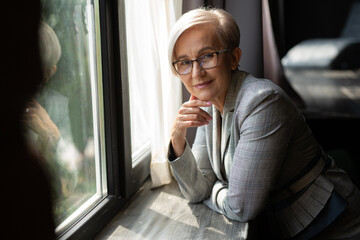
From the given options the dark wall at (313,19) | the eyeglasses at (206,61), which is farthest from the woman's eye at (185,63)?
the dark wall at (313,19)

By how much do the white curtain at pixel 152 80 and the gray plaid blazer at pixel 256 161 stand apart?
23cm

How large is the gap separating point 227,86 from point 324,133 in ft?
5.46

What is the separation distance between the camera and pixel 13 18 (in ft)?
1.23

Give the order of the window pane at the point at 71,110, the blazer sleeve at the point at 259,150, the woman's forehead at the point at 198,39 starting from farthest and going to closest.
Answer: the woman's forehead at the point at 198,39, the blazer sleeve at the point at 259,150, the window pane at the point at 71,110

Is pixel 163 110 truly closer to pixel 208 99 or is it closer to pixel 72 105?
pixel 208 99

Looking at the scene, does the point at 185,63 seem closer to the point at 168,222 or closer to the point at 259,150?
the point at 259,150

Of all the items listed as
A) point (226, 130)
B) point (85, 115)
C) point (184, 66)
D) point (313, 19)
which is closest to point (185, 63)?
point (184, 66)

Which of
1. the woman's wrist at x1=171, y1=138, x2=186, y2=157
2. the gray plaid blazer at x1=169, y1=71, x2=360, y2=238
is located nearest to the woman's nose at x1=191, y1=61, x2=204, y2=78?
the gray plaid blazer at x1=169, y1=71, x2=360, y2=238

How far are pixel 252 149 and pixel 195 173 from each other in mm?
339

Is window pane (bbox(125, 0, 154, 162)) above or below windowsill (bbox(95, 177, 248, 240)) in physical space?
above

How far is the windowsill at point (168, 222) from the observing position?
1.13 meters

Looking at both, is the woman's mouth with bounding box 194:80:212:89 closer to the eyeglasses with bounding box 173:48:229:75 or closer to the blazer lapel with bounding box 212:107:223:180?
the eyeglasses with bounding box 173:48:229:75

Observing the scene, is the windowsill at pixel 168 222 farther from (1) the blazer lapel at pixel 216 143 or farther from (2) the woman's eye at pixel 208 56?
(2) the woman's eye at pixel 208 56

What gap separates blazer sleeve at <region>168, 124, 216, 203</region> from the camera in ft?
4.25
